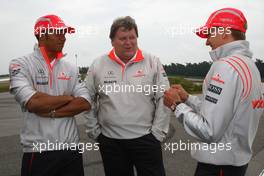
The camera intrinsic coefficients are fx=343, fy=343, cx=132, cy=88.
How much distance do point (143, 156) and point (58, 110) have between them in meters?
1.06

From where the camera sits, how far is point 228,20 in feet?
8.14

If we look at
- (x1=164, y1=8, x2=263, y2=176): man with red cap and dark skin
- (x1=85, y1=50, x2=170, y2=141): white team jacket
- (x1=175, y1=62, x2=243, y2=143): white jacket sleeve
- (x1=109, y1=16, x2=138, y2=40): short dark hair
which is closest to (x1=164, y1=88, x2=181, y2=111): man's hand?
(x1=164, y1=8, x2=263, y2=176): man with red cap and dark skin

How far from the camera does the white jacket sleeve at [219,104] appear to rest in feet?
7.34

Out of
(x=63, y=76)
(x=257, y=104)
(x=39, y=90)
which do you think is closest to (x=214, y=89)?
(x=257, y=104)

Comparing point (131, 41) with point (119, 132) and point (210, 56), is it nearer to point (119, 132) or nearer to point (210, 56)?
point (119, 132)

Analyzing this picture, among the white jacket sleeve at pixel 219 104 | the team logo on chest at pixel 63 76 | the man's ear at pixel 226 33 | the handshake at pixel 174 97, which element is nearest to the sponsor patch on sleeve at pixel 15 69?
the team logo on chest at pixel 63 76

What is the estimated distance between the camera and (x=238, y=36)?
8.19 ft

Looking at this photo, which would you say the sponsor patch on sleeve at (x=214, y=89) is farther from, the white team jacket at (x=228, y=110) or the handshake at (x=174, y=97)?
the handshake at (x=174, y=97)

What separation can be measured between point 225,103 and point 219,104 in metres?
0.04

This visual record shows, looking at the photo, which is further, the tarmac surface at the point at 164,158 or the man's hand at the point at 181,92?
the tarmac surface at the point at 164,158

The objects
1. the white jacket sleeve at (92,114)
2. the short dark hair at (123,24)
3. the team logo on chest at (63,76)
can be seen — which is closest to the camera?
the team logo on chest at (63,76)

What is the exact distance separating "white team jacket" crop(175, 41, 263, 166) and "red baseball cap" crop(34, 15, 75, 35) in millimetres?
1458

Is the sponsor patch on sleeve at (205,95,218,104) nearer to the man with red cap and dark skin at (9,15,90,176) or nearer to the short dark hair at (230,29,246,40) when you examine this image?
the short dark hair at (230,29,246,40)

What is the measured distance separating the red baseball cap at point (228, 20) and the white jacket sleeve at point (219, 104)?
0.35 m
